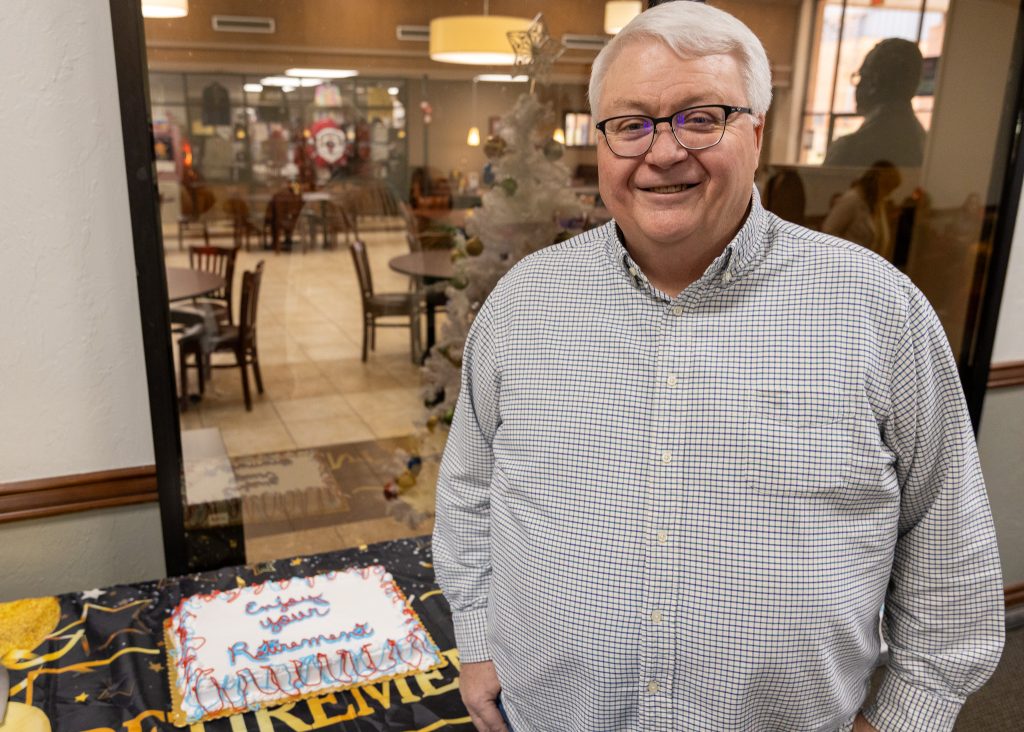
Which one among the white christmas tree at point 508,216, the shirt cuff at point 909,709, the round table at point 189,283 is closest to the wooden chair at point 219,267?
the round table at point 189,283

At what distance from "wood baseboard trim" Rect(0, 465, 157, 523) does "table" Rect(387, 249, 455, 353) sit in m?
0.87

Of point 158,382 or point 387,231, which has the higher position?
point 387,231

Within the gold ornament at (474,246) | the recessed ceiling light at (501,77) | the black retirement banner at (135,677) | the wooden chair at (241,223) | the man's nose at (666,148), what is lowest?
the black retirement banner at (135,677)

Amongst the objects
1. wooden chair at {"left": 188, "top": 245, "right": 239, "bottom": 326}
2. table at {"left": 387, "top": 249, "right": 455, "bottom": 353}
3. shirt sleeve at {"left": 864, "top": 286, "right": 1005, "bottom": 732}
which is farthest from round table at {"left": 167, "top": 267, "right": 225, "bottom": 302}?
shirt sleeve at {"left": 864, "top": 286, "right": 1005, "bottom": 732}

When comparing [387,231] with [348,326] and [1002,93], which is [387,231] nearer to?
[348,326]

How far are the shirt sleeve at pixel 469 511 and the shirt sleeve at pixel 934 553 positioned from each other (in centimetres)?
62

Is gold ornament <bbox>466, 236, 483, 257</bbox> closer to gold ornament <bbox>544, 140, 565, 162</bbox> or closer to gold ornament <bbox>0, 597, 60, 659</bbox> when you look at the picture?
gold ornament <bbox>544, 140, 565, 162</bbox>

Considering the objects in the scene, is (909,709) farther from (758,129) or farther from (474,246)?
(474,246)

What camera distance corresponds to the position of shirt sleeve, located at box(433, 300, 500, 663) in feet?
4.57

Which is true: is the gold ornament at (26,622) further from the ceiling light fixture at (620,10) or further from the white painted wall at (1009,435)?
the white painted wall at (1009,435)

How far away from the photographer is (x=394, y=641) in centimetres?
171

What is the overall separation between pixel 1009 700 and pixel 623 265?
228cm

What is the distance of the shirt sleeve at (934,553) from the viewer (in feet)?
3.61

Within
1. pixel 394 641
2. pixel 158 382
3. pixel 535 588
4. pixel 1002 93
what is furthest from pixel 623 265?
pixel 1002 93
